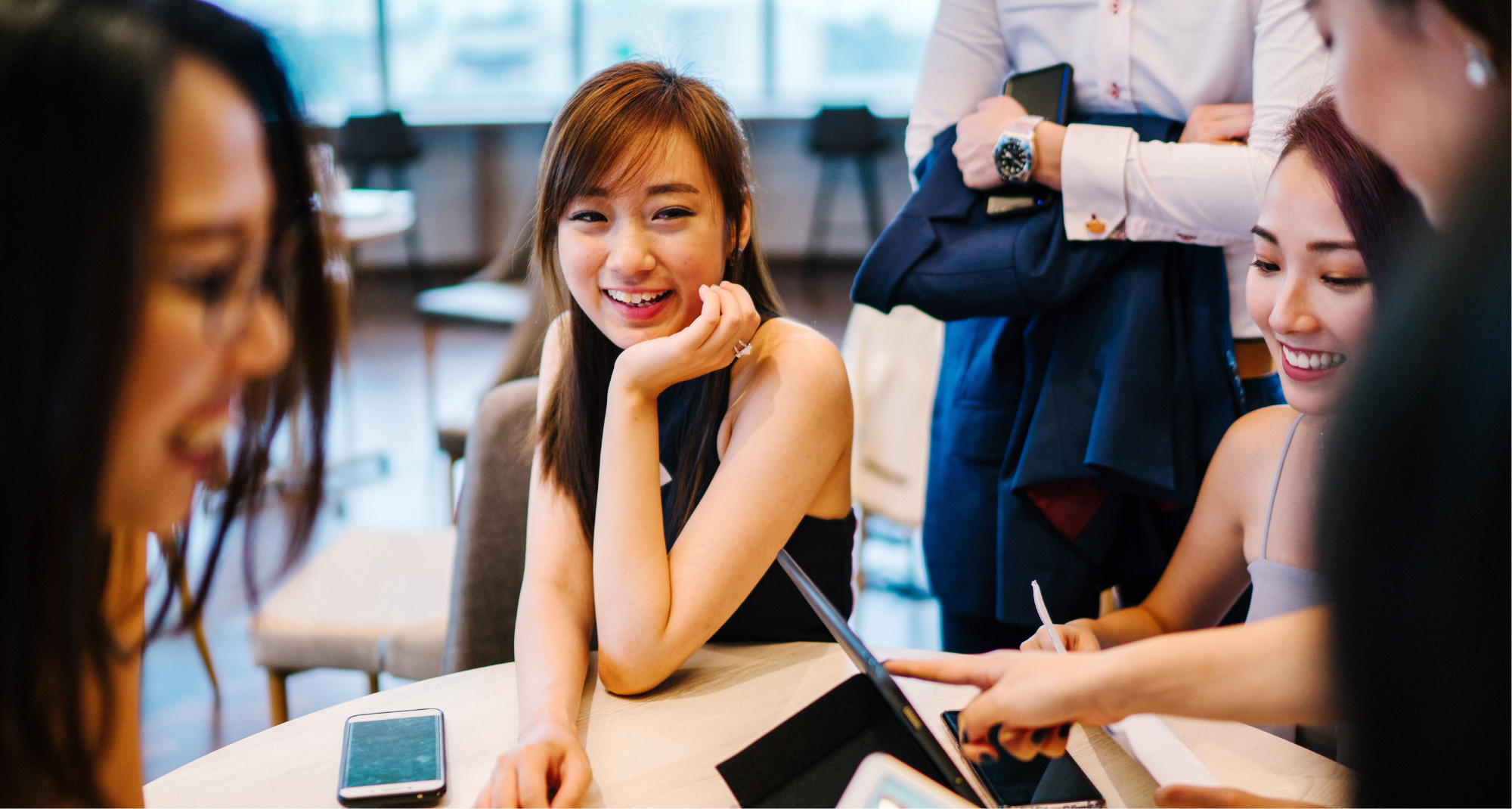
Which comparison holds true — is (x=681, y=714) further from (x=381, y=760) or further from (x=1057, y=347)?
(x=1057, y=347)

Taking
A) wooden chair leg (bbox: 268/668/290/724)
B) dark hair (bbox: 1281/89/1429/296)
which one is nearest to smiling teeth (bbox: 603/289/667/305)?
dark hair (bbox: 1281/89/1429/296)

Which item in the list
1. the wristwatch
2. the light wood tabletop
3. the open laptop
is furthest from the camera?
the wristwatch

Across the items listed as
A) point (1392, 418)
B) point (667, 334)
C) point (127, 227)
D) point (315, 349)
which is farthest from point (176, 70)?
point (667, 334)

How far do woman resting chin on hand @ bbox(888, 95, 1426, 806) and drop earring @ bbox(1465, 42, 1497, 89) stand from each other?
0.27m

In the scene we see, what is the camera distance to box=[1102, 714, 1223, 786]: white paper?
38.8 inches

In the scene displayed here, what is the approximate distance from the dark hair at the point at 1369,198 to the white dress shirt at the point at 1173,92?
156mm

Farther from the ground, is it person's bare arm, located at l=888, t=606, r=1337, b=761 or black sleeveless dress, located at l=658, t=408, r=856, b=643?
person's bare arm, located at l=888, t=606, r=1337, b=761

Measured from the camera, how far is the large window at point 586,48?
7.48 metres

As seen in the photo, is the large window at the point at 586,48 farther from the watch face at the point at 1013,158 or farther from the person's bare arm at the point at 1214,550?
the person's bare arm at the point at 1214,550

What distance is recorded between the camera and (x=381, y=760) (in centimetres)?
106

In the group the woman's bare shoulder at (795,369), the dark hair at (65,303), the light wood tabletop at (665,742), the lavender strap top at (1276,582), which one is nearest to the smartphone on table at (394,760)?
the light wood tabletop at (665,742)

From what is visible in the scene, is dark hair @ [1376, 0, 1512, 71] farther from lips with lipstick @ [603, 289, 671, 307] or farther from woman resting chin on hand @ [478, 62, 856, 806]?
lips with lipstick @ [603, 289, 671, 307]

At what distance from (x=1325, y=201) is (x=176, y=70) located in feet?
3.78

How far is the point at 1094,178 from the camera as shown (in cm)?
143
